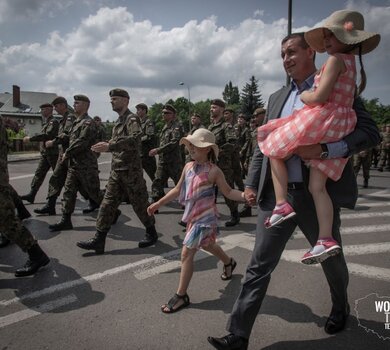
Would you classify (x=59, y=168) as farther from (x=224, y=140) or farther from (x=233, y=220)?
(x=233, y=220)

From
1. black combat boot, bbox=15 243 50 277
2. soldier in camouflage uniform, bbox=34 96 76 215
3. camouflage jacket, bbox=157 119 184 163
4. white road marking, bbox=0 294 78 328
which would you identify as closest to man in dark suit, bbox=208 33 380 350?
white road marking, bbox=0 294 78 328

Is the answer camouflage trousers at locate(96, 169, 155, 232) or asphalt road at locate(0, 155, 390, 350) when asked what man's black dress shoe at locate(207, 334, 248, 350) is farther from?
camouflage trousers at locate(96, 169, 155, 232)

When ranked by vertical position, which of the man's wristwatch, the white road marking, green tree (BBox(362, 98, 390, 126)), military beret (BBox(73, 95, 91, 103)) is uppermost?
green tree (BBox(362, 98, 390, 126))

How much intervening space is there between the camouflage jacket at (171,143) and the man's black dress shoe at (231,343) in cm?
488

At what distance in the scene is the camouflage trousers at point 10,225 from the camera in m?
3.56

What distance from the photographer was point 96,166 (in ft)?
19.6

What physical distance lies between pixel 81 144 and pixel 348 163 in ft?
14.4

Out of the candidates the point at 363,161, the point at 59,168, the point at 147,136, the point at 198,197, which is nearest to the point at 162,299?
the point at 198,197

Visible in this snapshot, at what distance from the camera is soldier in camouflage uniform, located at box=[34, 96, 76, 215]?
6416 millimetres

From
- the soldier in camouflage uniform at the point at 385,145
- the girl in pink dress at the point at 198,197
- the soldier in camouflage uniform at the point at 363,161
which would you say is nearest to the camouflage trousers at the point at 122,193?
the girl in pink dress at the point at 198,197

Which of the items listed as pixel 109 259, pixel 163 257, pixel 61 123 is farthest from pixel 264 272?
pixel 61 123

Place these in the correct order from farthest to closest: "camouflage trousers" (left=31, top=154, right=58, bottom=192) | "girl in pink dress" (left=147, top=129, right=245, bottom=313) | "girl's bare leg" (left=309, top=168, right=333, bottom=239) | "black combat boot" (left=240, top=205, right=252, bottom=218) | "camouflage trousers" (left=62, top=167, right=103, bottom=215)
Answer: "camouflage trousers" (left=31, top=154, right=58, bottom=192)
"black combat boot" (left=240, top=205, right=252, bottom=218)
"camouflage trousers" (left=62, top=167, right=103, bottom=215)
"girl in pink dress" (left=147, top=129, right=245, bottom=313)
"girl's bare leg" (left=309, top=168, right=333, bottom=239)

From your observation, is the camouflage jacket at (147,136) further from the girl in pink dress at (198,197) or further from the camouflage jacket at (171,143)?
the girl in pink dress at (198,197)

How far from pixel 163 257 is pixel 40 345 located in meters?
2.02
